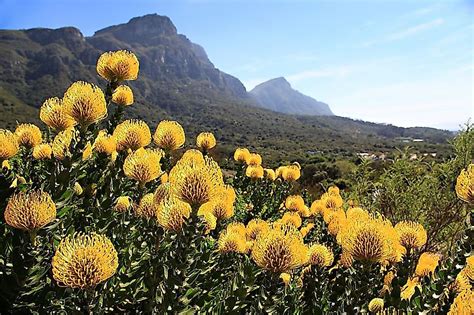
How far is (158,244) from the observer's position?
362 centimetres

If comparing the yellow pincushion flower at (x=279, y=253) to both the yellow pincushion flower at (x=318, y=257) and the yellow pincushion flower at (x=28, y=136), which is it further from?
the yellow pincushion flower at (x=28, y=136)

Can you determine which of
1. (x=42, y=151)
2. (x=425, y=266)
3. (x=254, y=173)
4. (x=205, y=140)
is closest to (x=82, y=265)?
(x=42, y=151)

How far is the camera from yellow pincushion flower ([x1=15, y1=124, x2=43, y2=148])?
5241 mm

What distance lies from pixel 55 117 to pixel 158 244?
174 centimetres

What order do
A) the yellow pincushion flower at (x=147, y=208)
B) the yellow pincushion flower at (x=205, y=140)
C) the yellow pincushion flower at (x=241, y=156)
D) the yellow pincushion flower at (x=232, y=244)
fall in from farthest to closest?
the yellow pincushion flower at (x=241, y=156) → the yellow pincushion flower at (x=205, y=140) → the yellow pincushion flower at (x=232, y=244) → the yellow pincushion flower at (x=147, y=208)

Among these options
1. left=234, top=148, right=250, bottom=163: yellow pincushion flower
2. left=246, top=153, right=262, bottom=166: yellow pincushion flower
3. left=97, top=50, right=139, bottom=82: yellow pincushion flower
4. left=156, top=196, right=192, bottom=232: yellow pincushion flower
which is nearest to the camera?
left=156, top=196, right=192, bottom=232: yellow pincushion flower

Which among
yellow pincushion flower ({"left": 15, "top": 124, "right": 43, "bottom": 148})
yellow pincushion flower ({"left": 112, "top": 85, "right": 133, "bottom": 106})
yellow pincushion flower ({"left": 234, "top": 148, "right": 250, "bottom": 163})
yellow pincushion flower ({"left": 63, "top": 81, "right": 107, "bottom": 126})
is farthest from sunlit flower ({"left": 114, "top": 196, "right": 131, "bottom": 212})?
yellow pincushion flower ({"left": 234, "top": 148, "right": 250, "bottom": 163})

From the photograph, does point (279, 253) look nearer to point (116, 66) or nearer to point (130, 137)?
point (130, 137)

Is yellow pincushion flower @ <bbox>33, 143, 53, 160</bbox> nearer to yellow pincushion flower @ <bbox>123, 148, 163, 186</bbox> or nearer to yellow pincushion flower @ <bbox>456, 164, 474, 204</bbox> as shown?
yellow pincushion flower @ <bbox>123, 148, 163, 186</bbox>

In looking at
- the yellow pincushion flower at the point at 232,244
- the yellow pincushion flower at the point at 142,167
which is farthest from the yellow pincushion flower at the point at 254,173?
the yellow pincushion flower at the point at 142,167

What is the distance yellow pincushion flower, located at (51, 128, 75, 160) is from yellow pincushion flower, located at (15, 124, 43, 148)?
1231mm

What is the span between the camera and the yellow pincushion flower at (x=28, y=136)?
17.2ft

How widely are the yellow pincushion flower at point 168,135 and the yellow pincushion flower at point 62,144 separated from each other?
0.97 m

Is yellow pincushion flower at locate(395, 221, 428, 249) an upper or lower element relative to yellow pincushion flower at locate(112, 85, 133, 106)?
lower
